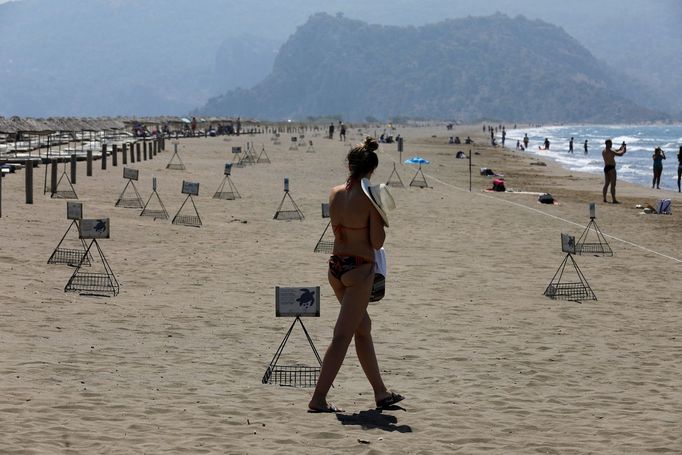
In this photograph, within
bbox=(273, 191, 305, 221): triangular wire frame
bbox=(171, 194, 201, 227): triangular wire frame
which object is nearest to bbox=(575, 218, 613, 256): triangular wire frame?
bbox=(273, 191, 305, 221): triangular wire frame

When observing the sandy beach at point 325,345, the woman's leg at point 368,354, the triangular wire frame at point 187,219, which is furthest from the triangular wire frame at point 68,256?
the woman's leg at point 368,354

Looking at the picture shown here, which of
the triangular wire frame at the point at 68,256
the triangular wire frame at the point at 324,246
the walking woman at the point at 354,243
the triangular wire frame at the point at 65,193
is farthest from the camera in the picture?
Result: the triangular wire frame at the point at 65,193

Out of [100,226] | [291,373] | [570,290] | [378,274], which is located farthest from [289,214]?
[378,274]

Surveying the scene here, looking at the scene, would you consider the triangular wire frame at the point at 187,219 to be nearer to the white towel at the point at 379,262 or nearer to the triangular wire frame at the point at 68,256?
the triangular wire frame at the point at 68,256

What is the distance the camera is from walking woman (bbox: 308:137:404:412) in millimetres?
7047

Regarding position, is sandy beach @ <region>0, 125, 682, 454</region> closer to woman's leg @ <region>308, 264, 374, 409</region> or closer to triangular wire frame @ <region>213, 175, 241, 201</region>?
woman's leg @ <region>308, 264, 374, 409</region>

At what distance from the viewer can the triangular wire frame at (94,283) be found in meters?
12.0

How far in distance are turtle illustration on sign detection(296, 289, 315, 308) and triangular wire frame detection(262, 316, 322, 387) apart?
264 millimetres

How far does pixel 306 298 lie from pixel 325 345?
2.07 meters

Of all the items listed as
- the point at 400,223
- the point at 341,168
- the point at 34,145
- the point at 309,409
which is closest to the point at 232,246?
the point at 400,223

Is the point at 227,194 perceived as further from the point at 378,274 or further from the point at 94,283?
the point at 378,274

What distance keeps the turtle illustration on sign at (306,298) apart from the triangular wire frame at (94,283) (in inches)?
179

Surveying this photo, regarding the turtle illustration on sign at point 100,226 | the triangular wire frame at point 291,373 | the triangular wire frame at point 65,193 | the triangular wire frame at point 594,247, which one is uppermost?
the turtle illustration on sign at point 100,226

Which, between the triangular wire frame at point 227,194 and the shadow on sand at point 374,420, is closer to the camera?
the shadow on sand at point 374,420
